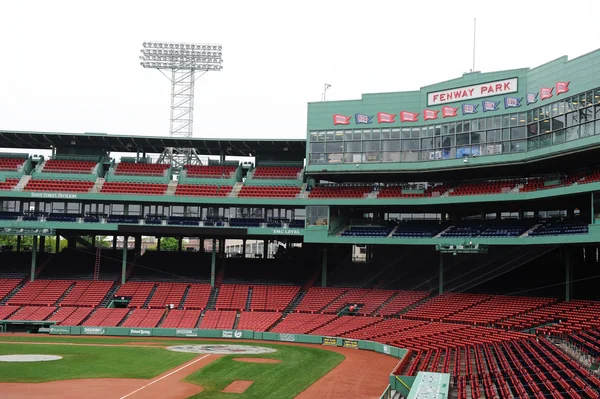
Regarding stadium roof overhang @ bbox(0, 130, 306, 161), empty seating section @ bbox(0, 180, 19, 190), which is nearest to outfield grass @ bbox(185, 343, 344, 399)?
stadium roof overhang @ bbox(0, 130, 306, 161)

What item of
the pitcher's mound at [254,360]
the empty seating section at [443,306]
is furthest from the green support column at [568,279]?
the pitcher's mound at [254,360]

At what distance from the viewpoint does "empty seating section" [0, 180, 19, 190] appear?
6506 cm

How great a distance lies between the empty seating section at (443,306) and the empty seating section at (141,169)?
3130cm

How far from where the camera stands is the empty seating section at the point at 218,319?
56459 millimetres

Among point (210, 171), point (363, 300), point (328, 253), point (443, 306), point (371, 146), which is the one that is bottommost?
point (363, 300)

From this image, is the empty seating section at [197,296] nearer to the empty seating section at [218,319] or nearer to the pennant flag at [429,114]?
the empty seating section at [218,319]

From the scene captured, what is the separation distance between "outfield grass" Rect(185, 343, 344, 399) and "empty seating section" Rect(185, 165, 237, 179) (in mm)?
26941

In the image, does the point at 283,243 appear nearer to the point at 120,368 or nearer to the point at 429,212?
the point at 429,212

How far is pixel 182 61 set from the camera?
7994cm

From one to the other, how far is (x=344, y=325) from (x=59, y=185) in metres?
33.2

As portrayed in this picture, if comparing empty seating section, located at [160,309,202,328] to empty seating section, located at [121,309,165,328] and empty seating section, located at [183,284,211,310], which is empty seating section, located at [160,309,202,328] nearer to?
empty seating section, located at [121,309,165,328]

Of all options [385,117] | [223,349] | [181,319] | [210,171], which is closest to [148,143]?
[210,171]

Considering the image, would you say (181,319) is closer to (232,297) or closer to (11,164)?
(232,297)

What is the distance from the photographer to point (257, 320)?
188 feet
